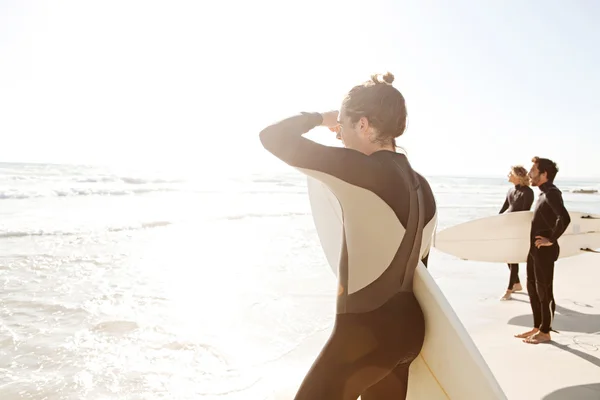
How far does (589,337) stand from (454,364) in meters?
3.28

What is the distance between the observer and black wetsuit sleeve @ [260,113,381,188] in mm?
1358

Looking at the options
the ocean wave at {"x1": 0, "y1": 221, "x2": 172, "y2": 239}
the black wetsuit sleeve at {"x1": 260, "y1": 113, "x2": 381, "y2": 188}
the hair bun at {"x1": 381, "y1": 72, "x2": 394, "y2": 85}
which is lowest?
the ocean wave at {"x1": 0, "y1": 221, "x2": 172, "y2": 239}

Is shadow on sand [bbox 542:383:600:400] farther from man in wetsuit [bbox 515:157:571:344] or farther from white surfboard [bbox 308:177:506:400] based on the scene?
white surfboard [bbox 308:177:506:400]

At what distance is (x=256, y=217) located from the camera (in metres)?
14.6

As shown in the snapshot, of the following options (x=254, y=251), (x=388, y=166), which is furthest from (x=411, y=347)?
(x=254, y=251)

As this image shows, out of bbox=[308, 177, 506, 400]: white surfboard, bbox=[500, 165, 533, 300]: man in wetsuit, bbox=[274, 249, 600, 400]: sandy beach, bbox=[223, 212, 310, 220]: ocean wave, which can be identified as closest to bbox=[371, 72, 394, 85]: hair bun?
bbox=[308, 177, 506, 400]: white surfboard

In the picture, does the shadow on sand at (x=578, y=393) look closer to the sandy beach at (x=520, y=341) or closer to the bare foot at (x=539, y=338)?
the sandy beach at (x=520, y=341)

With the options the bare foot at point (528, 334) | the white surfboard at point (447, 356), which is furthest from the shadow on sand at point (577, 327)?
the white surfboard at point (447, 356)

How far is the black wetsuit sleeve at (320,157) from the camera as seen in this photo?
53.5 inches

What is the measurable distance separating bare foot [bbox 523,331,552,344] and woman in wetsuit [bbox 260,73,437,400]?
309cm

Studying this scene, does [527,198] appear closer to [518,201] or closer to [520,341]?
[518,201]

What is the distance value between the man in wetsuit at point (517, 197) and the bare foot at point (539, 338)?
1665 mm

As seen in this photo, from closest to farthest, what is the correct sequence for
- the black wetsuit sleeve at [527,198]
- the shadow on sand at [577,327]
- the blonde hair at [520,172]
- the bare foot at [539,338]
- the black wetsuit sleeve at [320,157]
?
the black wetsuit sleeve at [320,157] < the shadow on sand at [577,327] < the bare foot at [539,338] < the blonde hair at [520,172] < the black wetsuit sleeve at [527,198]

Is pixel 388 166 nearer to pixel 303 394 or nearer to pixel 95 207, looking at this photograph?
pixel 303 394
